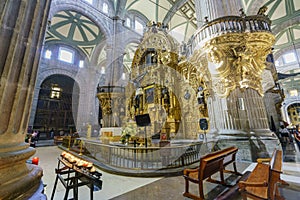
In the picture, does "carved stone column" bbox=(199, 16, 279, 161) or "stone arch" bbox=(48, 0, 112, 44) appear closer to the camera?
"carved stone column" bbox=(199, 16, 279, 161)

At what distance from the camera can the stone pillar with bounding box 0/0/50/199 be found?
3.01 feet

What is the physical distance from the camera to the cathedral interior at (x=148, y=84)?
1.11 meters

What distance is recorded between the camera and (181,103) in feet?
26.5

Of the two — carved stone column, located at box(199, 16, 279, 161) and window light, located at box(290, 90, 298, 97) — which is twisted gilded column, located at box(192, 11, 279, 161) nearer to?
carved stone column, located at box(199, 16, 279, 161)

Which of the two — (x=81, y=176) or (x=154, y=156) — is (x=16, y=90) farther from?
(x=154, y=156)

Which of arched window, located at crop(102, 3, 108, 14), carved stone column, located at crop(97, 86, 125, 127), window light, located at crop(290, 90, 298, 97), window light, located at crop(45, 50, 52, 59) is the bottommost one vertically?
carved stone column, located at crop(97, 86, 125, 127)

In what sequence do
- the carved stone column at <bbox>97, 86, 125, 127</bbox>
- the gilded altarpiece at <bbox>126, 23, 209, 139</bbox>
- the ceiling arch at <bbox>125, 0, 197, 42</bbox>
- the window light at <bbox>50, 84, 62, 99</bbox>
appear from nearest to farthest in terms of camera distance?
the gilded altarpiece at <bbox>126, 23, 209, 139</bbox> → the carved stone column at <bbox>97, 86, 125, 127</bbox> → the ceiling arch at <bbox>125, 0, 197, 42</bbox> → the window light at <bbox>50, 84, 62, 99</bbox>

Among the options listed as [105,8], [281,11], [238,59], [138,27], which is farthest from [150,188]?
[138,27]

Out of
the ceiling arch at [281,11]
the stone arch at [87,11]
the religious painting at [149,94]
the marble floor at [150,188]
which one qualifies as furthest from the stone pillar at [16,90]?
the ceiling arch at [281,11]

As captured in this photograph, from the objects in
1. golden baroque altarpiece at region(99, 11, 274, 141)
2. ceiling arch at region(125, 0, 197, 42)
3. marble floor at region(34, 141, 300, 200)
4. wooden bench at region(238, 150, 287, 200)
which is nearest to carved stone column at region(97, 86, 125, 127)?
golden baroque altarpiece at region(99, 11, 274, 141)

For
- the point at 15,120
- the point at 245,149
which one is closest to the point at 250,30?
the point at 245,149

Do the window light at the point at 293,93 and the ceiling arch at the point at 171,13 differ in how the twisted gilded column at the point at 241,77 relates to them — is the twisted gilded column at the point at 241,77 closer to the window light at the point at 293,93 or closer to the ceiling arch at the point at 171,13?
the ceiling arch at the point at 171,13

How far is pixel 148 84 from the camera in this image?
31.8 feet

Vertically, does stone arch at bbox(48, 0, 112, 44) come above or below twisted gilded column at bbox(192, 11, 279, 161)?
above
